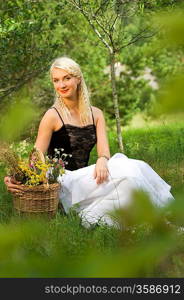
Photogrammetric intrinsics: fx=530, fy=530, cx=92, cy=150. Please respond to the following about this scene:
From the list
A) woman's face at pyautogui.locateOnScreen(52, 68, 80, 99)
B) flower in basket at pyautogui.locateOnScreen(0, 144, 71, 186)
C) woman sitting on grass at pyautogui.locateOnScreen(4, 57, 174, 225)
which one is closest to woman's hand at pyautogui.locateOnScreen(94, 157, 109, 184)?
woman sitting on grass at pyautogui.locateOnScreen(4, 57, 174, 225)

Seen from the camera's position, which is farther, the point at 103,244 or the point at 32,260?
the point at 103,244

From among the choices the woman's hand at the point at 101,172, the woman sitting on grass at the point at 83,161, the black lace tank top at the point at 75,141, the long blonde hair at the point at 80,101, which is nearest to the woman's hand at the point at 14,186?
the woman sitting on grass at the point at 83,161

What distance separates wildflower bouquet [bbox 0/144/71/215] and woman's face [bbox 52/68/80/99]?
0.55 m

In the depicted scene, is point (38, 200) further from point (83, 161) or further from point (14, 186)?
point (83, 161)

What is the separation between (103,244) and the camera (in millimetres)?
3002

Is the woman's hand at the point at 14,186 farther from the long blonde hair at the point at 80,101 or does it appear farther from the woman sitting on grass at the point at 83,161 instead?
the long blonde hair at the point at 80,101

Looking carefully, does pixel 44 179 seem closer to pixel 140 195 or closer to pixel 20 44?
pixel 140 195

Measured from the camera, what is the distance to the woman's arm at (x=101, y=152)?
3631 mm

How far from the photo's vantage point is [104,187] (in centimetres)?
366

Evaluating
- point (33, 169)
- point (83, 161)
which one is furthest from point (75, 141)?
point (33, 169)

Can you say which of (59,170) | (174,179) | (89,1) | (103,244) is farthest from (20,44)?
(103,244)

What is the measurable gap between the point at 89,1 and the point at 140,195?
5707 mm

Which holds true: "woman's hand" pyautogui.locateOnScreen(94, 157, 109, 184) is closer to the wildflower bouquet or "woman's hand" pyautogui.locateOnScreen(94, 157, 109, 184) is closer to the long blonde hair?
→ the wildflower bouquet

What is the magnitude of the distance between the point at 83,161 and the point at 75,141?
188 mm
